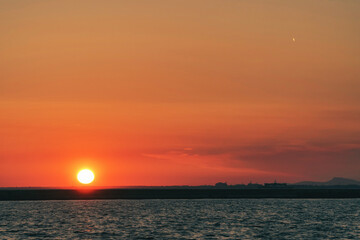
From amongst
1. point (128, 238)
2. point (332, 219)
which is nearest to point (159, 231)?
point (128, 238)

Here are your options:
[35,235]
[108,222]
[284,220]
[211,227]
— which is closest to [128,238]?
[35,235]

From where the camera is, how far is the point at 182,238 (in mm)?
77562

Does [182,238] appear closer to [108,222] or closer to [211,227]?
[211,227]

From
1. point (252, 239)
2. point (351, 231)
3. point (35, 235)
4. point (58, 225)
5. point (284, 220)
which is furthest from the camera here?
point (284, 220)

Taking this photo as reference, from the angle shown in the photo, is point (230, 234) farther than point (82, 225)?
No

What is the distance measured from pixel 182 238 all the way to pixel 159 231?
9.95 m

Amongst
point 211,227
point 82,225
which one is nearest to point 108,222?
point 82,225

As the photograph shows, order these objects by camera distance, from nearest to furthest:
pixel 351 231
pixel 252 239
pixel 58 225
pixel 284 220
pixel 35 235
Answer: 1. pixel 252 239
2. pixel 35 235
3. pixel 351 231
4. pixel 58 225
5. pixel 284 220

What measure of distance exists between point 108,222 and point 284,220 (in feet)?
102

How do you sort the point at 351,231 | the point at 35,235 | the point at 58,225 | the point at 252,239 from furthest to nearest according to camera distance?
the point at 58,225, the point at 351,231, the point at 35,235, the point at 252,239

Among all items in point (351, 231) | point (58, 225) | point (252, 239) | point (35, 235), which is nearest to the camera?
point (252, 239)

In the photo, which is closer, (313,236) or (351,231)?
(313,236)

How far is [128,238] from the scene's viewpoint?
78250 millimetres

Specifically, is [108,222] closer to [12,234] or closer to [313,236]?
[12,234]
